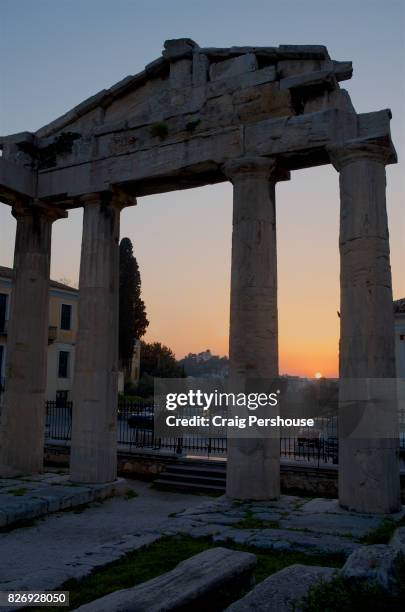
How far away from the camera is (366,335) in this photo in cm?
853

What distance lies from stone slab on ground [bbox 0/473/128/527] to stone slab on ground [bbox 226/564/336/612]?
5897mm

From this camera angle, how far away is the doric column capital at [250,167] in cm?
988

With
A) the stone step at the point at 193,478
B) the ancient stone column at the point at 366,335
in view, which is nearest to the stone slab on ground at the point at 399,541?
the ancient stone column at the point at 366,335

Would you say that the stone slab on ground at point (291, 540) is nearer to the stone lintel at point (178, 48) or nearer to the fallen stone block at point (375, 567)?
the fallen stone block at point (375, 567)

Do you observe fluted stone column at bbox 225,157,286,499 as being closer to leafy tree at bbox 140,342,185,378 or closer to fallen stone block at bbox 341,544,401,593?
fallen stone block at bbox 341,544,401,593

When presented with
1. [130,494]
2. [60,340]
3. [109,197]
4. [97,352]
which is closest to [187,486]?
[130,494]

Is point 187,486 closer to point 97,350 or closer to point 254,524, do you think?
point 97,350

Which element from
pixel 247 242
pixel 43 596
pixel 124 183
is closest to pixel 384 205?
pixel 247 242

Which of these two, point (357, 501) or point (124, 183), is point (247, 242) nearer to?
point (124, 183)

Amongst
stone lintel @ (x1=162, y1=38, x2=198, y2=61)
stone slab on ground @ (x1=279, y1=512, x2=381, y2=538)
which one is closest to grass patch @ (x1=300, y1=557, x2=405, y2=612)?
stone slab on ground @ (x1=279, y1=512, x2=381, y2=538)

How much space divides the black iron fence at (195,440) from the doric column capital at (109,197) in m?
6.76

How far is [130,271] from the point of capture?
45500 millimetres

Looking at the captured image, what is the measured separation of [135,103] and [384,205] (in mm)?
5841

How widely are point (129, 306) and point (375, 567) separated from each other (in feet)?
133
